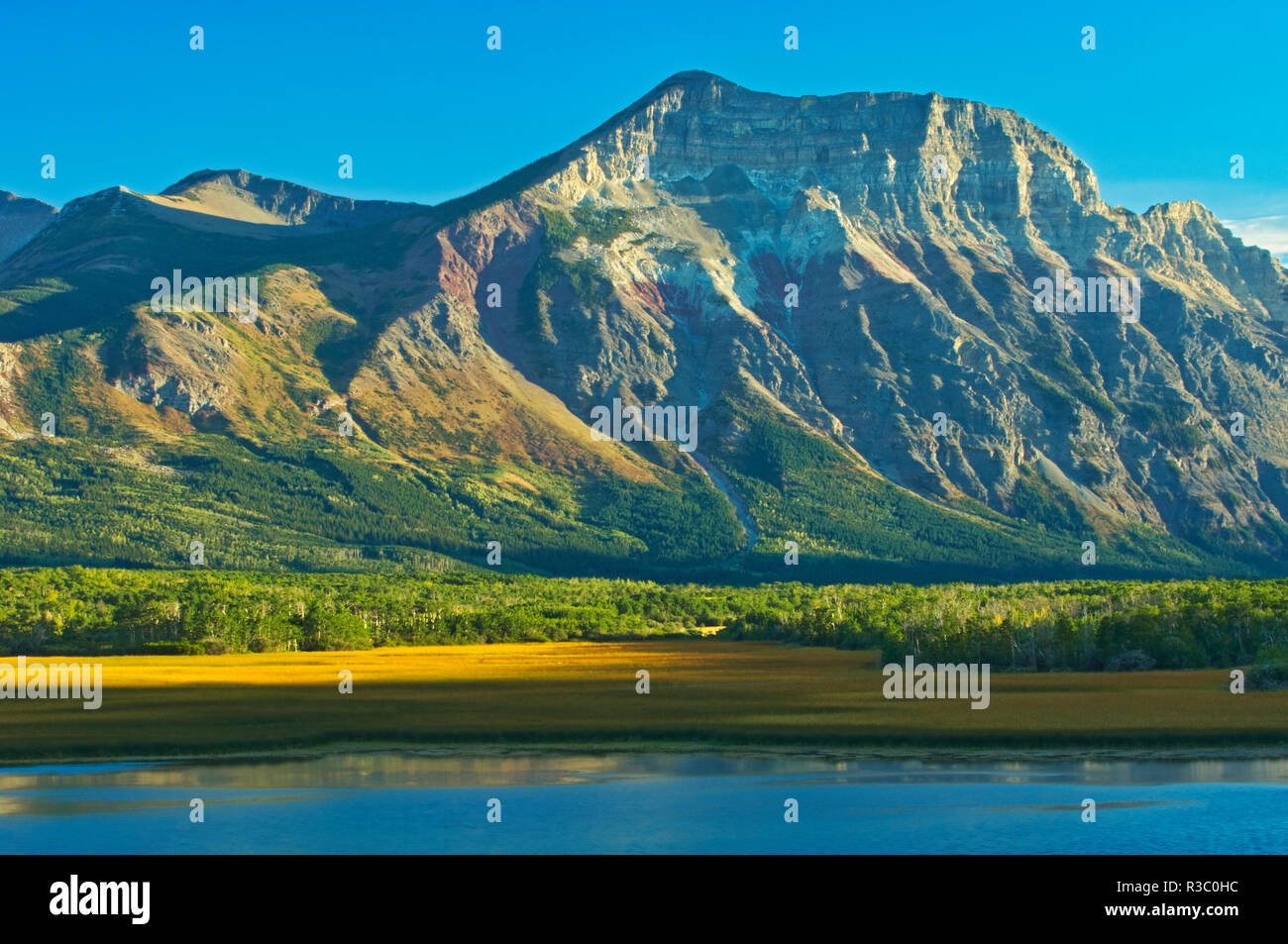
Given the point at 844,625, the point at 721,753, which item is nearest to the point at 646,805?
the point at 721,753

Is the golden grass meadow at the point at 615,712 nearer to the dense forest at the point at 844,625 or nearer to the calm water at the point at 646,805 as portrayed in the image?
the calm water at the point at 646,805

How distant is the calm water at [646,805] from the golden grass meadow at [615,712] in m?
5.67

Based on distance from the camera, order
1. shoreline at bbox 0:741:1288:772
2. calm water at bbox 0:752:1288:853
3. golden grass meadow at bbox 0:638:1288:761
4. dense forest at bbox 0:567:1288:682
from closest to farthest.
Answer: calm water at bbox 0:752:1288:853 < shoreline at bbox 0:741:1288:772 < golden grass meadow at bbox 0:638:1288:761 < dense forest at bbox 0:567:1288:682

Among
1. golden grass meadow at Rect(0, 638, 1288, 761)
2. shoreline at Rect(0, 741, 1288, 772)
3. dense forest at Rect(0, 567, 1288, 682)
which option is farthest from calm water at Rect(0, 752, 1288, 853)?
dense forest at Rect(0, 567, 1288, 682)

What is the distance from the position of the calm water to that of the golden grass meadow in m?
5.67

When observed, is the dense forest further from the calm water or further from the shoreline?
the calm water

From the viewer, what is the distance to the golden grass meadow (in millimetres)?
72938

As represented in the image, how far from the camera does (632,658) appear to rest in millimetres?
144750

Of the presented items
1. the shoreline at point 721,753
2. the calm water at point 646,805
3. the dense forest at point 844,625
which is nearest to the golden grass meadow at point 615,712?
the shoreline at point 721,753

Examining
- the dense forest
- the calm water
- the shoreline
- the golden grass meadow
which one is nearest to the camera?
the calm water

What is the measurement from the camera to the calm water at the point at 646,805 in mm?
47688

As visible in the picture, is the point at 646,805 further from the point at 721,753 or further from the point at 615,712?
the point at 615,712

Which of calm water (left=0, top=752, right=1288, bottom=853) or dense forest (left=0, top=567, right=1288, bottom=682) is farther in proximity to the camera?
dense forest (left=0, top=567, right=1288, bottom=682)
